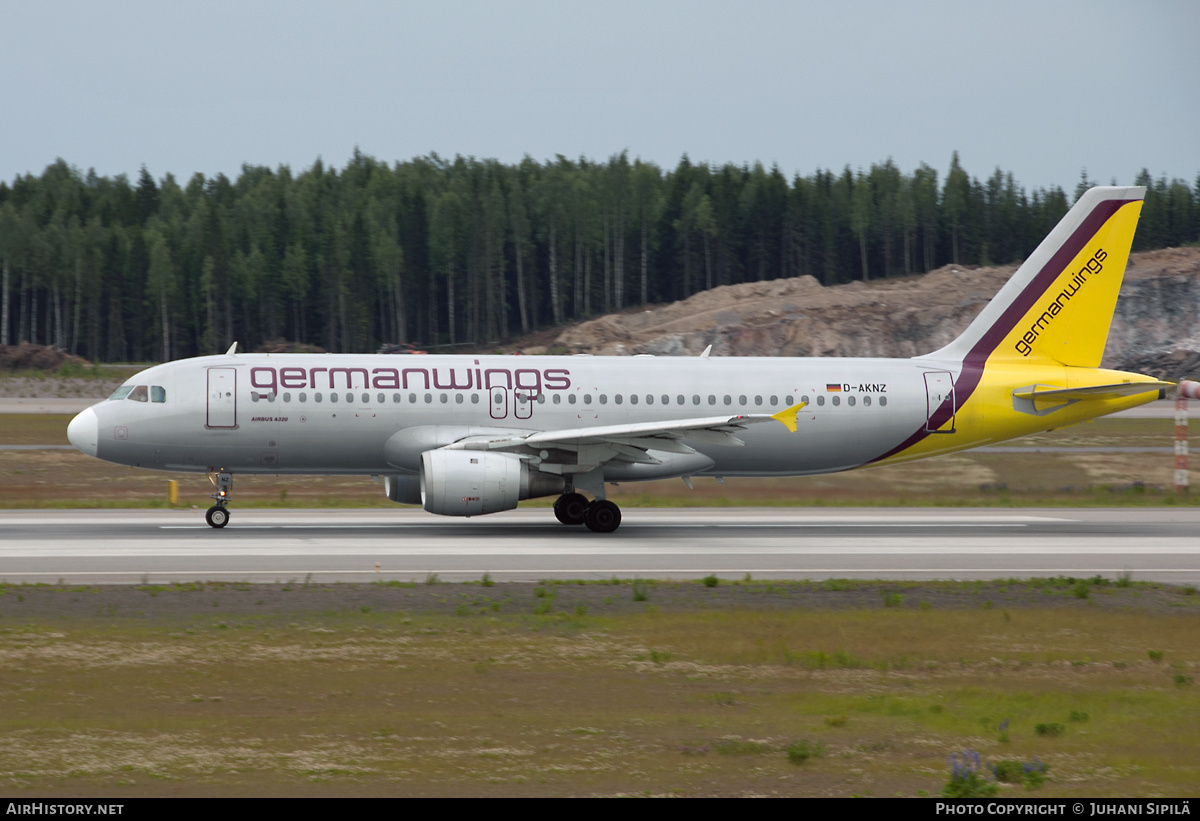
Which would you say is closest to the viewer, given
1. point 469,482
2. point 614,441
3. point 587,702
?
point 587,702

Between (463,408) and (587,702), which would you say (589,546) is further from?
(587,702)

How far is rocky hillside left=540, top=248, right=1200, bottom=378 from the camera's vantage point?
284 ft

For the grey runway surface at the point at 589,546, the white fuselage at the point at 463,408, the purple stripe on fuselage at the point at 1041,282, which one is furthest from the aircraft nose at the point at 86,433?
the purple stripe on fuselage at the point at 1041,282

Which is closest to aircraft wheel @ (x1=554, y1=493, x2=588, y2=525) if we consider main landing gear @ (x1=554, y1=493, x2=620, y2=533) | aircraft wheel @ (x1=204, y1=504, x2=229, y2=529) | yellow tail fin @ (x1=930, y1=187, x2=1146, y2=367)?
main landing gear @ (x1=554, y1=493, x2=620, y2=533)

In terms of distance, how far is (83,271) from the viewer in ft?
371

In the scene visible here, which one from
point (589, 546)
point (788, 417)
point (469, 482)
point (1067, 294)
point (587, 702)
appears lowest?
point (587, 702)

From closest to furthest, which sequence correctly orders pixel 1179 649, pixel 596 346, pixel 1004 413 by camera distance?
pixel 1179 649 → pixel 1004 413 → pixel 596 346

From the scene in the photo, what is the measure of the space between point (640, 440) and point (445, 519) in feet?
21.3

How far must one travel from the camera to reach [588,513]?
27.5m

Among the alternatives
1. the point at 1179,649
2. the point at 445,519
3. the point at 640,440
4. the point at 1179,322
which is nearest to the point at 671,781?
the point at 1179,649

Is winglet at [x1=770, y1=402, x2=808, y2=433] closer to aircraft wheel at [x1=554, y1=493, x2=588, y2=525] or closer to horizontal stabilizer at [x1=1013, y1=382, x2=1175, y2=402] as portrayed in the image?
aircraft wheel at [x1=554, y1=493, x2=588, y2=525]

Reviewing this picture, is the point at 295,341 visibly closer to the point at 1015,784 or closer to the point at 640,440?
the point at 640,440

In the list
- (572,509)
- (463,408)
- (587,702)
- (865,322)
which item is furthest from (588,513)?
(865,322)

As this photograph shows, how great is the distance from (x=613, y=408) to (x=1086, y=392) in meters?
11.6
